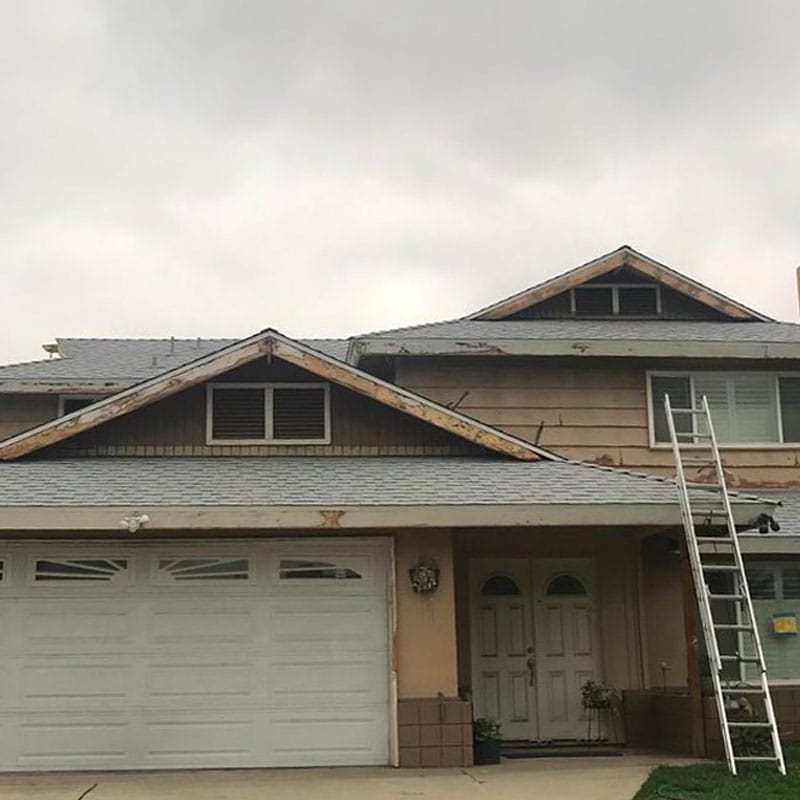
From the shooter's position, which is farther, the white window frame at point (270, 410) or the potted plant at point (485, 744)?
the white window frame at point (270, 410)

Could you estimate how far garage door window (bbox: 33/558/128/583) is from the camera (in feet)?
41.1

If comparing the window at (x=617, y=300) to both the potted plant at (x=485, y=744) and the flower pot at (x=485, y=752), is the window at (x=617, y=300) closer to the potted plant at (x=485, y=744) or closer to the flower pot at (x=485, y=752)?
the potted plant at (x=485, y=744)

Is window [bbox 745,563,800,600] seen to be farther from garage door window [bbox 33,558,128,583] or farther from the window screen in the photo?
garage door window [bbox 33,558,128,583]

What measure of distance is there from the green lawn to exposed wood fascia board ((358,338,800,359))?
5.89 m

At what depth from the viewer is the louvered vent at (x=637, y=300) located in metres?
18.3

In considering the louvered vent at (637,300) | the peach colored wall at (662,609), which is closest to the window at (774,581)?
the peach colored wall at (662,609)

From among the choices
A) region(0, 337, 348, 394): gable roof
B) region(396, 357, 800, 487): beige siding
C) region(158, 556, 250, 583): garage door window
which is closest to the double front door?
region(396, 357, 800, 487): beige siding

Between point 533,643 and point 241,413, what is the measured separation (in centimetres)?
443

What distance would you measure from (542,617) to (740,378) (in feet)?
13.8

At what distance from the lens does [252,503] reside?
38.5 feet

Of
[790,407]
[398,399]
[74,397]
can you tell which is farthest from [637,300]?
[74,397]

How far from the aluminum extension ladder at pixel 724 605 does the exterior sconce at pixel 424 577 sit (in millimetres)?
2470

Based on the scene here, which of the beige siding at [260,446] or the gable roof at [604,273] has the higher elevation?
the gable roof at [604,273]

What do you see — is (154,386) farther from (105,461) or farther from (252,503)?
(252,503)
